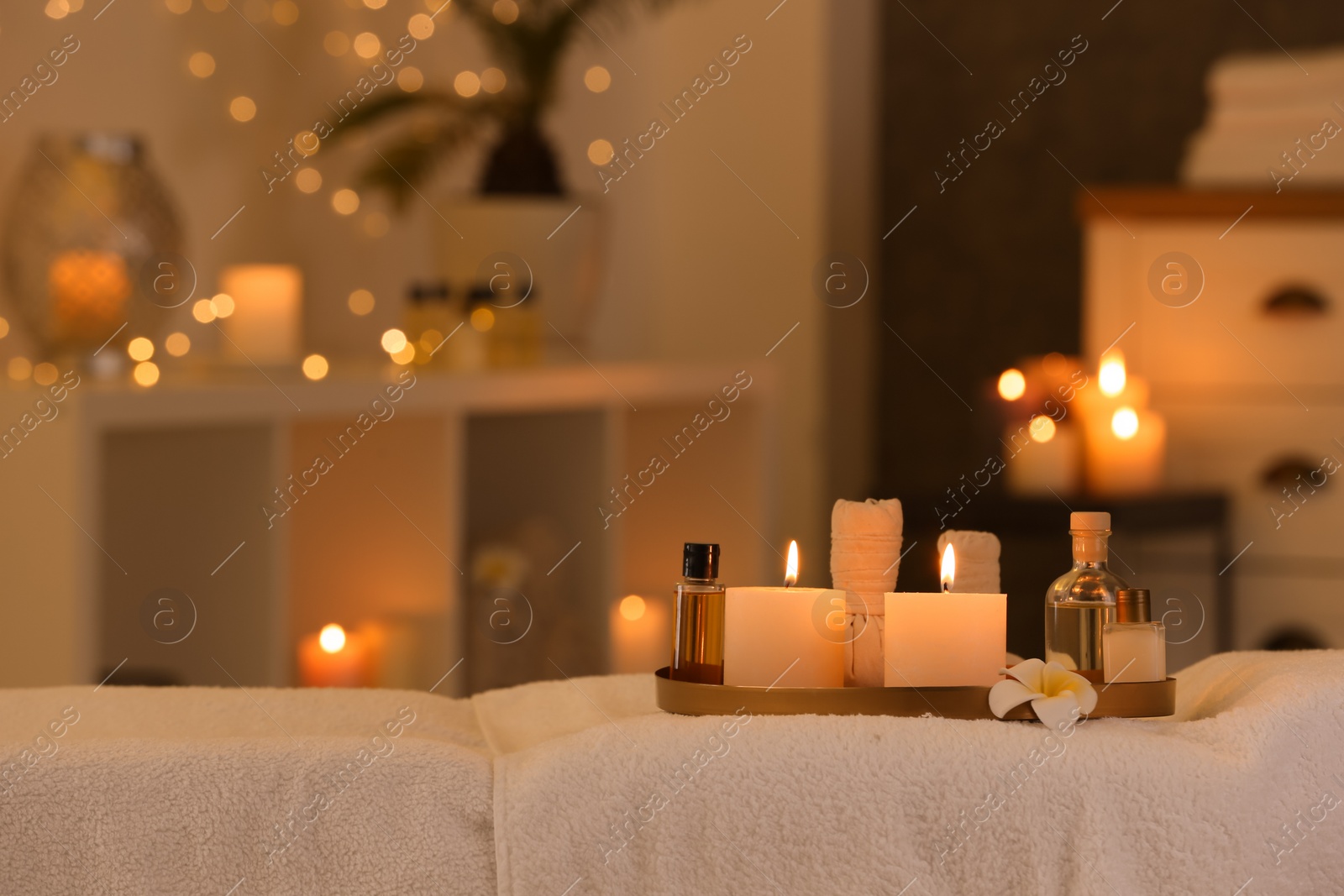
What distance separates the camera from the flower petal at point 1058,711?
0.52m

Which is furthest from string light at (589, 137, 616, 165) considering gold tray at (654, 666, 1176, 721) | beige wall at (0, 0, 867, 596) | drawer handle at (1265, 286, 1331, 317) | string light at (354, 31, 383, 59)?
gold tray at (654, 666, 1176, 721)

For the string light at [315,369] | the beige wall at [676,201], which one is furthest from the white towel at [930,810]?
the beige wall at [676,201]

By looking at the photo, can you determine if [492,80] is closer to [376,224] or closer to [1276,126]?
[376,224]

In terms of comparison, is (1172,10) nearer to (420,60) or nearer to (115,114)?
(420,60)

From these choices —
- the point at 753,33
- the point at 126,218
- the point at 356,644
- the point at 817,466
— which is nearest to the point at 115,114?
the point at 126,218

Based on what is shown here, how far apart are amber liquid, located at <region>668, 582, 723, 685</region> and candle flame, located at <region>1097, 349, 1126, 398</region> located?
147 centimetres

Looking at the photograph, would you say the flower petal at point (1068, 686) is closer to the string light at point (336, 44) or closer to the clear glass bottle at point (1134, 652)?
the clear glass bottle at point (1134, 652)

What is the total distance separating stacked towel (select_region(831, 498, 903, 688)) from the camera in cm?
59

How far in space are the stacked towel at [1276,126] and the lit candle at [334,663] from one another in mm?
1423

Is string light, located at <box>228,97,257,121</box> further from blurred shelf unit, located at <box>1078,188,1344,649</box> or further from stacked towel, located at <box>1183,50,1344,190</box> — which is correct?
stacked towel, located at <box>1183,50,1344,190</box>

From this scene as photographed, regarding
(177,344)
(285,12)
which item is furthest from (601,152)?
(177,344)

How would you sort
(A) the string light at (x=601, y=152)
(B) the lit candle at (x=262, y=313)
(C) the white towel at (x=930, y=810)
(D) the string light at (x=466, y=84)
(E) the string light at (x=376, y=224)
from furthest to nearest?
(A) the string light at (x=601, y=152) < (D) the string light at (x=466, y=84) < (E) the string light at (x=376, y=224) < (B) the lit candle at (x=262, y=313) < (C) the white towel at (x=930, y=810)

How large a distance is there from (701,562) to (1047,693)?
156mm

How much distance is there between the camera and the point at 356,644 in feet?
6.07
